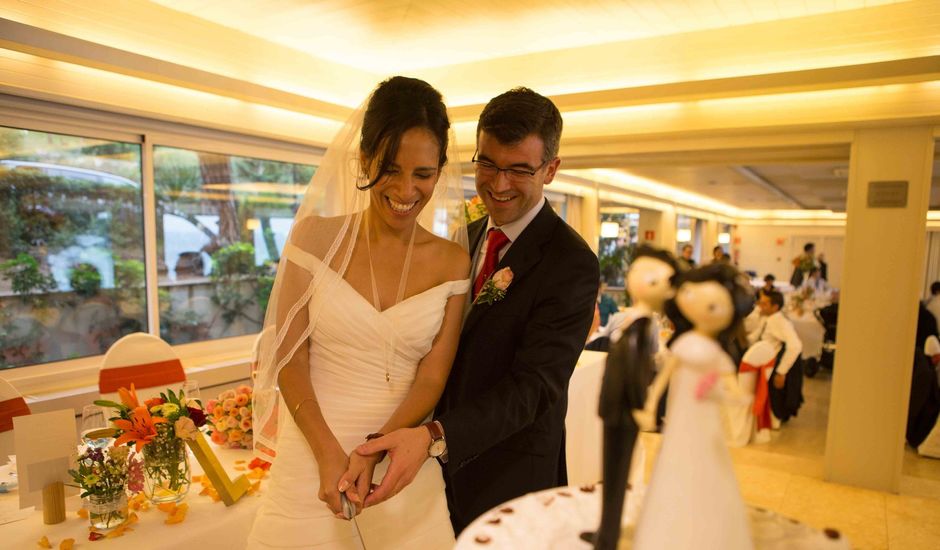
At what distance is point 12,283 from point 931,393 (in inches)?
295

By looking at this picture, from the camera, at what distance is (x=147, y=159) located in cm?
440

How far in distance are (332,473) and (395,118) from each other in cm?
87

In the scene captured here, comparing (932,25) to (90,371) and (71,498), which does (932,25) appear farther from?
(90,371)

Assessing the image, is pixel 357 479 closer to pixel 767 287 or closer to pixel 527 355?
pixel 527 355

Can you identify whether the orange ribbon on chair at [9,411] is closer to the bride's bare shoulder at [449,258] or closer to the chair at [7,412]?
the chair at [7,412]

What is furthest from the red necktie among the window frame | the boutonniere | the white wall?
the white wall

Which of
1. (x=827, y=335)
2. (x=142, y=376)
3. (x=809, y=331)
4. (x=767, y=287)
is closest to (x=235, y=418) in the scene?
(x=142, y=376)

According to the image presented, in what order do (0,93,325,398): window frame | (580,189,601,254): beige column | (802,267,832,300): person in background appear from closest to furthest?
(0,93,325,398): window frame, (580,189,601,254): beige column, (802,267,832,300): person in background

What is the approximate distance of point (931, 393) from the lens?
17.1 feet

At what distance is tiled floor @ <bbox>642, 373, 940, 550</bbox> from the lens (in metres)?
3.87

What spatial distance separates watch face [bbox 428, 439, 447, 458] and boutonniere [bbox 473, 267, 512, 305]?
1.44 feet

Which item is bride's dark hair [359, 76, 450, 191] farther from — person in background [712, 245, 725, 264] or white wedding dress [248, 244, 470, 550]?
person in background [712, 245, 725, 264]

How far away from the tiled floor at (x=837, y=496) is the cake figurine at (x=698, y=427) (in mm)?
3395

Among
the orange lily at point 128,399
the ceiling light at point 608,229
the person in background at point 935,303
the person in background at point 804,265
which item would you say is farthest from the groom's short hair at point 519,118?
the person in background at point 804,265
